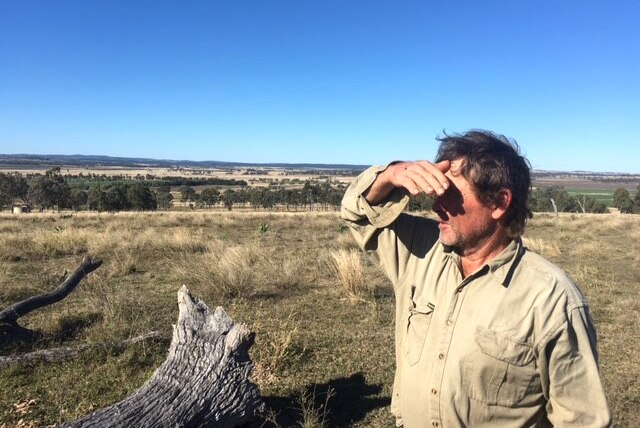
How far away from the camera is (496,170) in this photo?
64.2 inches

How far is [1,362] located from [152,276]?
15.2 ft

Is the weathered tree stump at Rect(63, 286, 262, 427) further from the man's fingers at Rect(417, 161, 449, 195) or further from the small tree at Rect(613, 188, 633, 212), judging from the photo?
the small tree at Rect(613, 188, 633, 212)

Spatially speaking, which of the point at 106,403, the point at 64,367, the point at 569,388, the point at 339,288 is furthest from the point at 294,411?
the point at 339,288

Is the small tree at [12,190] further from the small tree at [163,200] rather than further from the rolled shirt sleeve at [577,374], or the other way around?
the rolled shirt sleeve at [577,374]

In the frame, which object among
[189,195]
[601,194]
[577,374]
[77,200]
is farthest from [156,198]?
[601,194]

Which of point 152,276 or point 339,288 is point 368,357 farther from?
point 152,276

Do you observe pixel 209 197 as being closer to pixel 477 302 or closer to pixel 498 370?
pixel 477 302

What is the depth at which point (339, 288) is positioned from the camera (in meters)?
8.38

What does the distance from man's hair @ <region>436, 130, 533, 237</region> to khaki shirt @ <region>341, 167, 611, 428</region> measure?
0.35ft

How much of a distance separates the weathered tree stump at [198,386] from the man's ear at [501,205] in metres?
2.47

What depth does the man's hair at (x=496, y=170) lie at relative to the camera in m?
1.64

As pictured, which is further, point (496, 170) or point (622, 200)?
point (622, 200)

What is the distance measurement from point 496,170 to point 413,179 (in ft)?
0.98

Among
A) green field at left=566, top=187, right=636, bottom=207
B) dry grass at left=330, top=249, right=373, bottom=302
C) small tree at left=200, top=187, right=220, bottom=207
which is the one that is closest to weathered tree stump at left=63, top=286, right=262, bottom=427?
dry grass at left=330, top=249, right=373, bottom=302
